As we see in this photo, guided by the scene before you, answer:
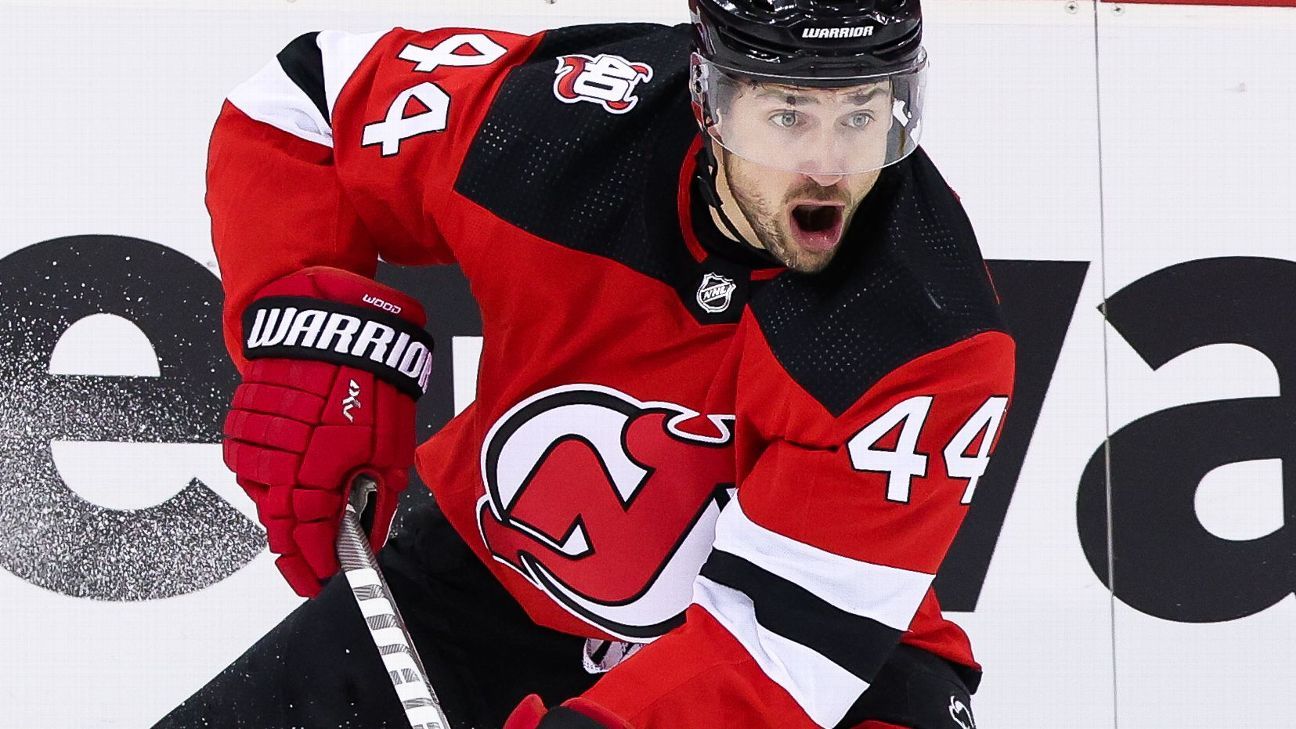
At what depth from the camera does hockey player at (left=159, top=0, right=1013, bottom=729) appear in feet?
4.49

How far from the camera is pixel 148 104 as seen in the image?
7.37 ft

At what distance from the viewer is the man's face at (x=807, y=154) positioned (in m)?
1.38

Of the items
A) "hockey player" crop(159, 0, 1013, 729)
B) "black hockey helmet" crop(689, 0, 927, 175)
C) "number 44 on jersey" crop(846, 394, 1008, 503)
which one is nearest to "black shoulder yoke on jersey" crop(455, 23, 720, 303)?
"hockey player" crop(159, 0, 1013, 729)

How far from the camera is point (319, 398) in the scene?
1.56 meters

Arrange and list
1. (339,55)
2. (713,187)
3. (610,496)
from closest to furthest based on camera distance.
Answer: (713,187)
(610,496)
(339,55)

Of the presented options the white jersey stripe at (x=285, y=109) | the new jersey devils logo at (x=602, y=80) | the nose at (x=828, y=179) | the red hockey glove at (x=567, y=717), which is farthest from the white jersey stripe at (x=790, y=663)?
the white jersey stripe at (x=285, y=109)

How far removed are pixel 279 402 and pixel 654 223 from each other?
40 centimetres

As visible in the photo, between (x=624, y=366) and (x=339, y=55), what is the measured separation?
1.52 feet

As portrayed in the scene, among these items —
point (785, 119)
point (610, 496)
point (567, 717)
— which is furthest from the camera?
point (610, 496)

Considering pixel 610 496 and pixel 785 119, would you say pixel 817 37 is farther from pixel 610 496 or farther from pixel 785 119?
pixel 610 496

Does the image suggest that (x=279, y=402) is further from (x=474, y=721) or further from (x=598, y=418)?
(x=474, y=721)

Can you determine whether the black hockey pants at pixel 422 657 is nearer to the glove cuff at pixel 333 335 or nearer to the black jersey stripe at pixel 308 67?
the glove cuff at pixel 333 335

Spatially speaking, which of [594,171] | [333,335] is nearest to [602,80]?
[594,171]

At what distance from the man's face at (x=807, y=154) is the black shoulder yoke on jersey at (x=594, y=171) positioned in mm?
133
